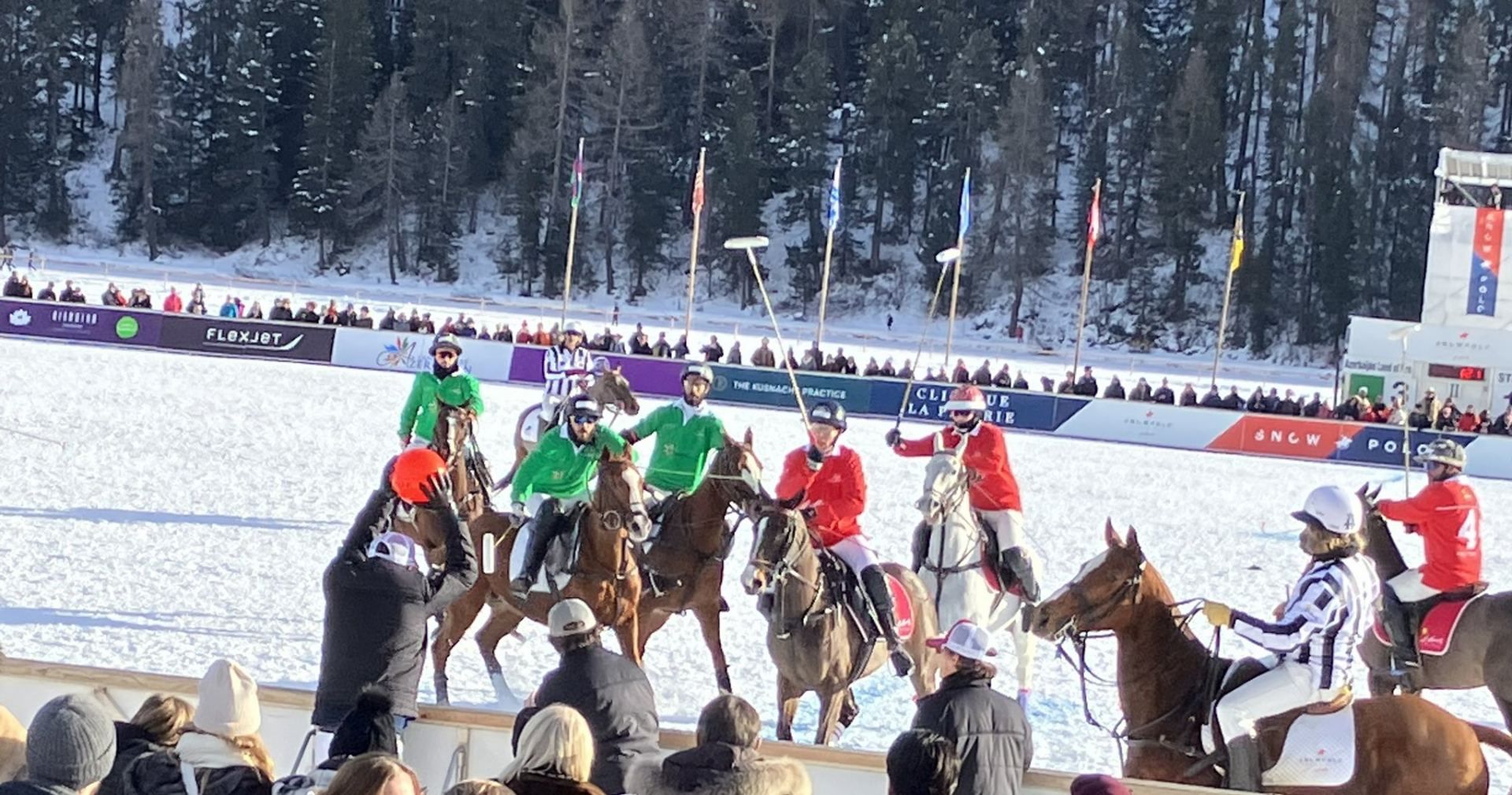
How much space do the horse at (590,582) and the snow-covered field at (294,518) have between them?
31cm

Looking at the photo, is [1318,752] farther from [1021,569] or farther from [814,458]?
[814,458]

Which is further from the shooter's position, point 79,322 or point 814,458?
point 79,322

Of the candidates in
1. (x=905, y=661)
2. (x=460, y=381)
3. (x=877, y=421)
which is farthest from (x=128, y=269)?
(x=905, y=661)

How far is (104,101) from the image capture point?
69.0m

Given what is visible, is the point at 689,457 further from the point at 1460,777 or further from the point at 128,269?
the point at 128,269

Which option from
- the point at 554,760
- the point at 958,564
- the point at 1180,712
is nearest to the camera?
the point at 554,760

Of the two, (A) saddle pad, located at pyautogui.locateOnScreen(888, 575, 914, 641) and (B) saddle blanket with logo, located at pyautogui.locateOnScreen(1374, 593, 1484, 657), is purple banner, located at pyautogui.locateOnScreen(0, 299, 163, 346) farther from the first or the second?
(B) saddle blanket with logo, located at pyautogui.locateOnScreen(1374, 593, 1484, 657)

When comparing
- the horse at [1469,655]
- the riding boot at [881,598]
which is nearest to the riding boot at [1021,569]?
the riding boot at [881,598]

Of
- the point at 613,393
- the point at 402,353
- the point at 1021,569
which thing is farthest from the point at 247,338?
the point at 1021,569

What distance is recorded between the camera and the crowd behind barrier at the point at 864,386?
27.5m

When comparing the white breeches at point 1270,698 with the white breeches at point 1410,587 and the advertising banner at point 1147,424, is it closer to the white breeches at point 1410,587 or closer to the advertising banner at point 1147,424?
the white breeches at point 1410,587

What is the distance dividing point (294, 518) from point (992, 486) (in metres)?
7.32

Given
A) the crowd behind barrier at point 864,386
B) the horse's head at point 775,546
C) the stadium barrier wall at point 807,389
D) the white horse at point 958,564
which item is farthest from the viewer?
the crowd behind barrier at point 864,386

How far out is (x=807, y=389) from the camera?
2959 cm
